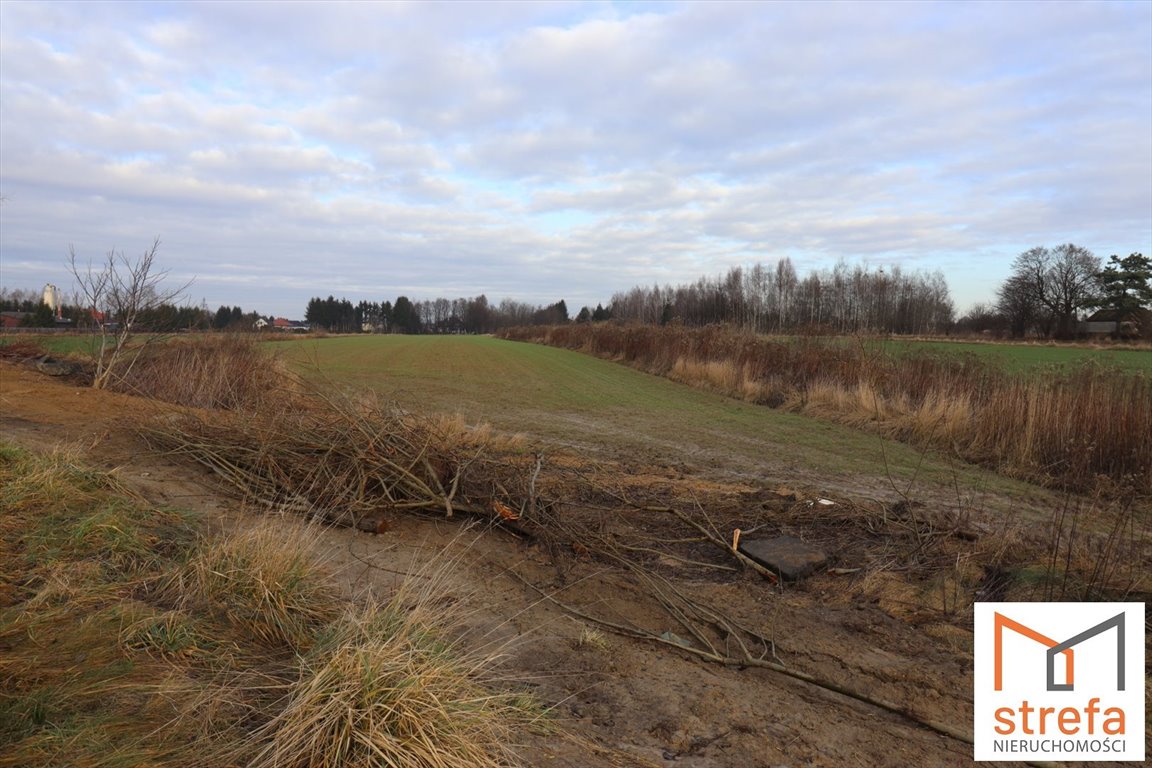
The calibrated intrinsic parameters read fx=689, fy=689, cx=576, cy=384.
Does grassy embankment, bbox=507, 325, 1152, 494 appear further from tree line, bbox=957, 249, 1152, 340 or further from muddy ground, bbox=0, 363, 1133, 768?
tree line, bbox=957, 249, 1152, 340

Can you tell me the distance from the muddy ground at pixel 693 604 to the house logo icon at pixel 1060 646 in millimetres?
269

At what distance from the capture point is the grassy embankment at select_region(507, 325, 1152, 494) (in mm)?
9414

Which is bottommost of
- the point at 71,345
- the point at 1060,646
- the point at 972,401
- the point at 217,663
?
the point at 1060,646

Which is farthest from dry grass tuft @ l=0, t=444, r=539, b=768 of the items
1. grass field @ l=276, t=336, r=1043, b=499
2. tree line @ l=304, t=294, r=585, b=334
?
tree line @ l=304, t=294, r=585, b=334

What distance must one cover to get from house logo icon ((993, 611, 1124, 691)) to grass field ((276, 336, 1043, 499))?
10.7 ft

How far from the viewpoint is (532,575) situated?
5395 mm

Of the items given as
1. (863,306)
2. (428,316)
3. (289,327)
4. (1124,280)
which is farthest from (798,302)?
(428,316)

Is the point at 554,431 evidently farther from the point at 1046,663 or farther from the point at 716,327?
the point at 716,327

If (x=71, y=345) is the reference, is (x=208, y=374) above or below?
below

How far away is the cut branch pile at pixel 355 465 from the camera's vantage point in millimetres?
6254

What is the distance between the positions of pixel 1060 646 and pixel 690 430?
32.4 feet

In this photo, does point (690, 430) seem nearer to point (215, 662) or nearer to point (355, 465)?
point (355, 465)

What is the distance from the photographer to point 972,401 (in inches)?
506

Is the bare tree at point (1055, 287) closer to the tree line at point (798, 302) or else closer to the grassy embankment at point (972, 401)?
the tree line at point (798, 302)
